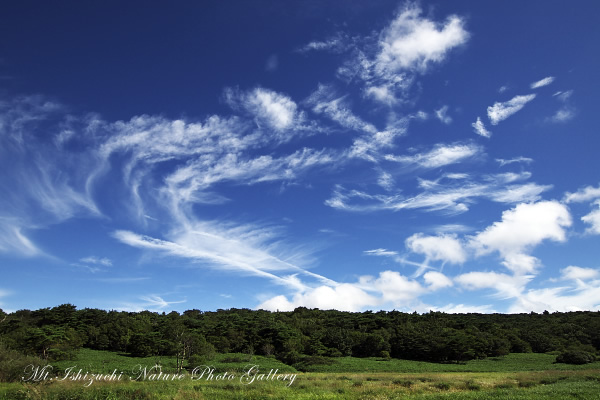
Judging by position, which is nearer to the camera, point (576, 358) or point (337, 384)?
point (337, 384)

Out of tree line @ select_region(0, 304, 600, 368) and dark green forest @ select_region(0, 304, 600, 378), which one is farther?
tree line @ select_region(0, 304, 600, 368)

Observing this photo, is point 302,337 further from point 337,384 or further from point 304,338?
point 337,384

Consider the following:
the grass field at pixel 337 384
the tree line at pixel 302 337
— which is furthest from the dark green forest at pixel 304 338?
the grass field at pixel 337 384

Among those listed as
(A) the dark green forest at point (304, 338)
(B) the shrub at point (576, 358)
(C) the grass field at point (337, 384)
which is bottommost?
(C) the grass field at point (337, 384)

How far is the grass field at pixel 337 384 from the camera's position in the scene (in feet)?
91.8

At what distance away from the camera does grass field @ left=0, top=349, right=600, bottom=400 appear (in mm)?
27969

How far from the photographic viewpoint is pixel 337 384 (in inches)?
1671

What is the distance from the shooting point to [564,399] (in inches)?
977

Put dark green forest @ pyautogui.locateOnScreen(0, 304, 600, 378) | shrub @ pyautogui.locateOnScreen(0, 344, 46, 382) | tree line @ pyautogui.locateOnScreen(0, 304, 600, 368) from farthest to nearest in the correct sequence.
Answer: tree line @ pyautogui.locateOnScreen(0, 304, 600, 368) < dark green forest @ pyautogui.locateOnScreen(0, 304, 600, 378) < shrub @ pyautogui.locateOnScreen(0, 344, 46, 382)

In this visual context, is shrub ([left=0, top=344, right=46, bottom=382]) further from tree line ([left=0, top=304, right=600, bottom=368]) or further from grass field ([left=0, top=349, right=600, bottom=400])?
tree line ([left=0, top=304, right=600, bottom=368])

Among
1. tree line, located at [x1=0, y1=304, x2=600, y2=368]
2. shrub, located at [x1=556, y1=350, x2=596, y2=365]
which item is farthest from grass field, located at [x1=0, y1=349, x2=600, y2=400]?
tree line, located at [x1=0, y1=304, x2=600, y2=368]

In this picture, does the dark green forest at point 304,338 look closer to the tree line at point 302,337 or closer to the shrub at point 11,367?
the tree line at point 302,337

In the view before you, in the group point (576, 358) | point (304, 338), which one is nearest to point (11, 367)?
point (304, 338)

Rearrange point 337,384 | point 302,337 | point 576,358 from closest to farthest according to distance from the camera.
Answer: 1. point 337,384
2. point 576,358
3. point 302,337
